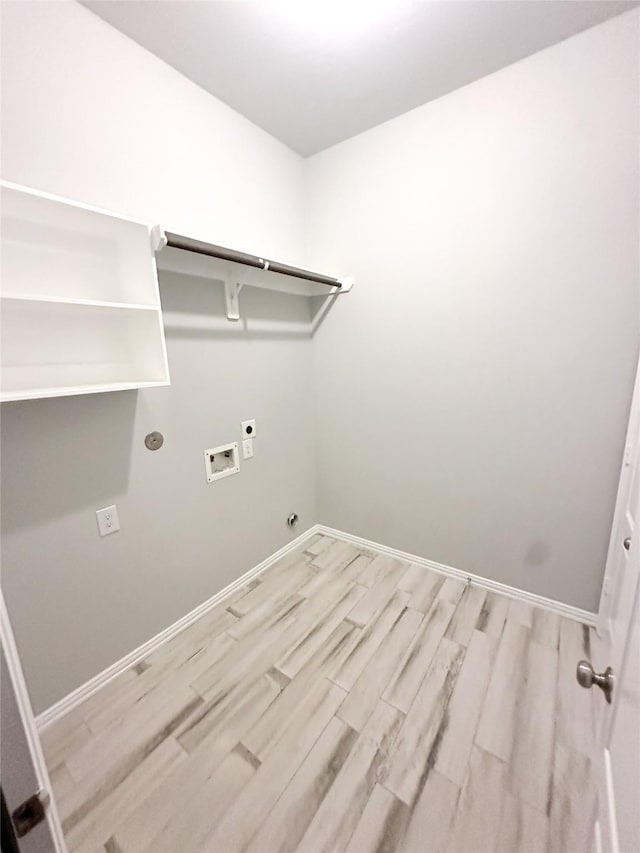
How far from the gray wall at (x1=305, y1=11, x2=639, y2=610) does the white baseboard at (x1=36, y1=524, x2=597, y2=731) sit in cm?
6

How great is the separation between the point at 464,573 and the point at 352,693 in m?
1.01

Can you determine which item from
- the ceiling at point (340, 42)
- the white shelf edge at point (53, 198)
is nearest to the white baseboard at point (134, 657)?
the white shelf edge at point (53, 198)

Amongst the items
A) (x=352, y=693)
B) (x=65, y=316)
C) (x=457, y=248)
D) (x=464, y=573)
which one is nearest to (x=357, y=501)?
(x=464, y=573)

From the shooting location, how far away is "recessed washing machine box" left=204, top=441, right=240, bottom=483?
1845mm

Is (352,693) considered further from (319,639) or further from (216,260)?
(216,260)

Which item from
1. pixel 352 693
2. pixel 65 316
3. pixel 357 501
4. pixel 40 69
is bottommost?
pixel 352 693

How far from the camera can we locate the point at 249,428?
2041 millimetres

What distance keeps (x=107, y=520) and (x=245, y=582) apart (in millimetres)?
980

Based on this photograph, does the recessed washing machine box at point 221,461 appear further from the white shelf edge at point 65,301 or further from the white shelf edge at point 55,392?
the white shelf edge at point 65,301

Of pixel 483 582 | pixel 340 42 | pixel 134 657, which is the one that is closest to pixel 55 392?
pixel 134 657

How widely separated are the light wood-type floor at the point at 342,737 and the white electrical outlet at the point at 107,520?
26.9 inches

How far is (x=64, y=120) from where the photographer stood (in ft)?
4.03

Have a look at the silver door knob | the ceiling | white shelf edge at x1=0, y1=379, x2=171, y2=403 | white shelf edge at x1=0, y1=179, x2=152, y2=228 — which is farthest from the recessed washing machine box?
the ceiling

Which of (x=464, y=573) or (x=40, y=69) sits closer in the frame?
(x=40, y=69)
